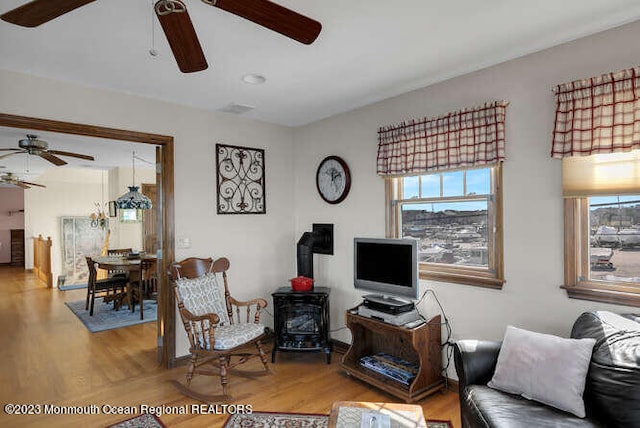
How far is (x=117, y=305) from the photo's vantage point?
19.3 ft

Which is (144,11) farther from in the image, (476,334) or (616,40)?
(476,334)

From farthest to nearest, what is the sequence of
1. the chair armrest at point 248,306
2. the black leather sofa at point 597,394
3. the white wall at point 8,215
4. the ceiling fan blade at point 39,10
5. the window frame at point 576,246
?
the white wall at point 8,215 → the chair armrest at point 248,306 → the window frame at point 576,246 → the black leather sofa at point 597,394 → the ceiling fan blade at point 39,10

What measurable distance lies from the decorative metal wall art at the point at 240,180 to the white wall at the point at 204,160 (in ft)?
0.24

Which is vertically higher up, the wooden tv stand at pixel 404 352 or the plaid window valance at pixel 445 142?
the plaid window valance at pixel 445 142

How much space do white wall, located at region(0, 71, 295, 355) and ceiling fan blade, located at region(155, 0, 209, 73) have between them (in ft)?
3.98

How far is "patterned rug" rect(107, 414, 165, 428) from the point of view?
2.57 meters

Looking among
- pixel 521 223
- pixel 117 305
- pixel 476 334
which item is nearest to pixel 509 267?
pixel 521 223

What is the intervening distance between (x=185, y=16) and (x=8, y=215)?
1313 cm

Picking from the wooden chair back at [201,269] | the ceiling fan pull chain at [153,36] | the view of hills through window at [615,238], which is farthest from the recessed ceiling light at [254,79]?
the view of hills through window at [615,238]

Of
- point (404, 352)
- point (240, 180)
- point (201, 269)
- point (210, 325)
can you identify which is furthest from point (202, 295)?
point (404, 352)

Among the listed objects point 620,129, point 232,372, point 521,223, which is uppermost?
point 620,129

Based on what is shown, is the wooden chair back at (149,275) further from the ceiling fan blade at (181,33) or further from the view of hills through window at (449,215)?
the ceiling fan blade at (181,33)

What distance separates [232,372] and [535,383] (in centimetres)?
251

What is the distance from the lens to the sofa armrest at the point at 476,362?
7.21 ft
